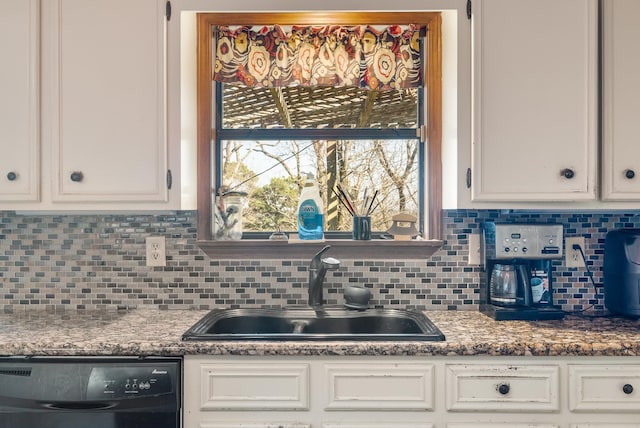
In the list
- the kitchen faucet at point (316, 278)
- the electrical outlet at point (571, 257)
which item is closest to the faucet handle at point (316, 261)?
the kitchen faucet at point (316, 278)

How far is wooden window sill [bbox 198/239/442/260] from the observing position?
1.98m

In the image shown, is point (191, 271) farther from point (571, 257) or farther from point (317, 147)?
point (571, 257)

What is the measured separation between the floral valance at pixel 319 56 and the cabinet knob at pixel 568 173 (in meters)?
0.74

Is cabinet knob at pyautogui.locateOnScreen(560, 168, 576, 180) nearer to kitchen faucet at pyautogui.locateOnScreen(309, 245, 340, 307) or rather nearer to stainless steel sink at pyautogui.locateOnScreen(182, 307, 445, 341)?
stainless steel sink at pyautogui.locateOnScreen(182, 307, 445, 341)

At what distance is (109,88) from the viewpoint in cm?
171

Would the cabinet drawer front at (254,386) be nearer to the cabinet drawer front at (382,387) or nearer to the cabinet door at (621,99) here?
the cabinet drawer front at (382,387)

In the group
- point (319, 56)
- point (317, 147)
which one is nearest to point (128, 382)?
point (317, 147)

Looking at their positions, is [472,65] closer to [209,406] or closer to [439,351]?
[439,351]

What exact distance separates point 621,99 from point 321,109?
47.3 inches

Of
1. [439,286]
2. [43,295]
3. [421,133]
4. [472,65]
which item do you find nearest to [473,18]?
[472,65]

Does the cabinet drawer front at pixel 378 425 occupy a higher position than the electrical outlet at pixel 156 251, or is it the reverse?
the electrical outlet at pixel 156 251

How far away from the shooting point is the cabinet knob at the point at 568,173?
167 cm

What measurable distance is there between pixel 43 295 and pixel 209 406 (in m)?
1.08

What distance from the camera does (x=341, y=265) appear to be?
6.60ft
